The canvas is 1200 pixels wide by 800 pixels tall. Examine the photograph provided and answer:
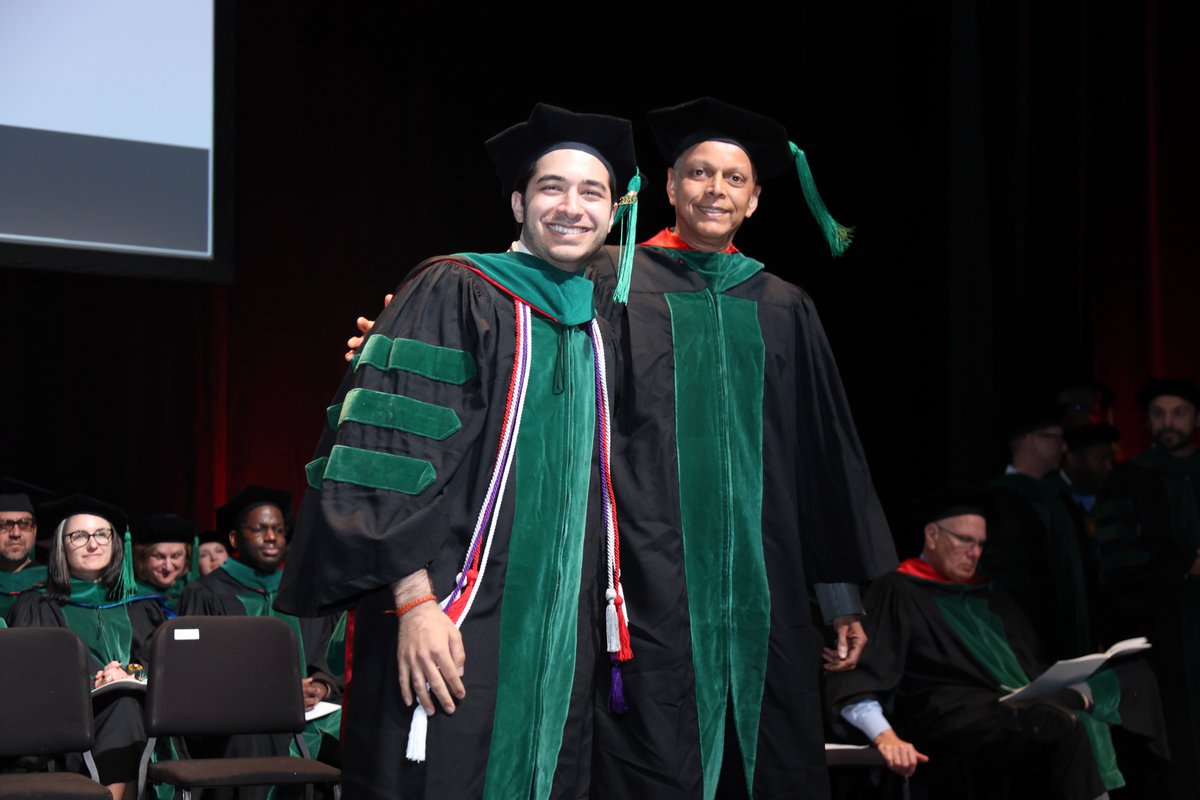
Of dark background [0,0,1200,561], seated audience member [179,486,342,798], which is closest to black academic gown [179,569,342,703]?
seated audience member [179,486,342,798]

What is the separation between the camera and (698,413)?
2744 millimetres

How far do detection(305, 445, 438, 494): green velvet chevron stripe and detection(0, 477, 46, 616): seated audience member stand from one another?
454 centimetres

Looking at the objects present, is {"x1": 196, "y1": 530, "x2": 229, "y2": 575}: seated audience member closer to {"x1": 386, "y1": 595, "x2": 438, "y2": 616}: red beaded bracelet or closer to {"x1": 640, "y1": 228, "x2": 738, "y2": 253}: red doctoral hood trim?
{"x1": 640, "y1": 228, "x2": 738, "y2": 253}: red doctoral hood trim

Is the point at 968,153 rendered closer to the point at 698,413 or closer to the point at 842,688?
the point at 842,688

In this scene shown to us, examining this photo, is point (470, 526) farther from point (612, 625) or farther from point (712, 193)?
point (712, 193)

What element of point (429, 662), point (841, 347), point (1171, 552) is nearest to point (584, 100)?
point (841, 347)

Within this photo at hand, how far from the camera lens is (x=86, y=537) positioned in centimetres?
606

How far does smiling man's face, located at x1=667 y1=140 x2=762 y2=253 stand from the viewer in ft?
9.60

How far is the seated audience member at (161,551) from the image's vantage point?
650cm

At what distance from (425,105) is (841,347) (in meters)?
2.64

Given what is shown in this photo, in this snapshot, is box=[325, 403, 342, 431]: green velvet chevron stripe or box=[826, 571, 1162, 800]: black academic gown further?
box=[826, 571, 1162, 800]: black academic gown

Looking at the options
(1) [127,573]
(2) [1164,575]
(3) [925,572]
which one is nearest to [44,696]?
(1) [127,573]

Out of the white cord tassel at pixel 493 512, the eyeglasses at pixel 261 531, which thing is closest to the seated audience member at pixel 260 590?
the eyeglasses at pixel 261 531

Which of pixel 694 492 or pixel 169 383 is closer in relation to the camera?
pixel 694 492
